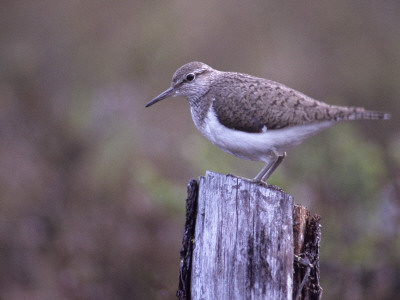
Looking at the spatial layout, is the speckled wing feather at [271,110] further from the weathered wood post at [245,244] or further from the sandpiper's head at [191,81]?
the weathered wood post at [245,244]

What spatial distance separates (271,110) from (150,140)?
6.04 metres

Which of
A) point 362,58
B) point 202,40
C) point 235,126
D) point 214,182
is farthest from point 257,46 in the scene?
point 214,182

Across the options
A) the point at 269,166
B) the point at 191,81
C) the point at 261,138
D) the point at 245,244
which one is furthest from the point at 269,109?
the point at 245,244

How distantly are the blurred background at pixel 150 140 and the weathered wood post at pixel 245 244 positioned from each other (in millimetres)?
3100

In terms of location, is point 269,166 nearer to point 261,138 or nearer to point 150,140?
point 261,138

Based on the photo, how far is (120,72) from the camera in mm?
12141

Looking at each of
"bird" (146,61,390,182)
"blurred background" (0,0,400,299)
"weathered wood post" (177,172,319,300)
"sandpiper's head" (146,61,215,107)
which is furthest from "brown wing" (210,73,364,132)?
"blurred background" (0,0,400,299)

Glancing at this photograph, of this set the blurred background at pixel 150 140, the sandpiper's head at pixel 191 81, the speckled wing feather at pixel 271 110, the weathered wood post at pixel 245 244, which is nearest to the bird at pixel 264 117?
the speckled wing feather at pixel 271 110

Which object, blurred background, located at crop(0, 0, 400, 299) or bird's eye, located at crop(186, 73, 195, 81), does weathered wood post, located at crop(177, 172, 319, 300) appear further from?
blurred background, located at crop(0, 0, 400, 299)

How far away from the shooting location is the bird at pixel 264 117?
5992 mm

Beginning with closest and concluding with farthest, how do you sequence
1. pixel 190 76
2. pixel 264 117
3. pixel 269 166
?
pixel 264 117, pixel 269 166, pixel 190 76

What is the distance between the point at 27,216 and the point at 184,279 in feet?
18.8

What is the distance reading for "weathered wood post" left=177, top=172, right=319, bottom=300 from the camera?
15.4 feet

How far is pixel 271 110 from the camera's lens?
236 inches
